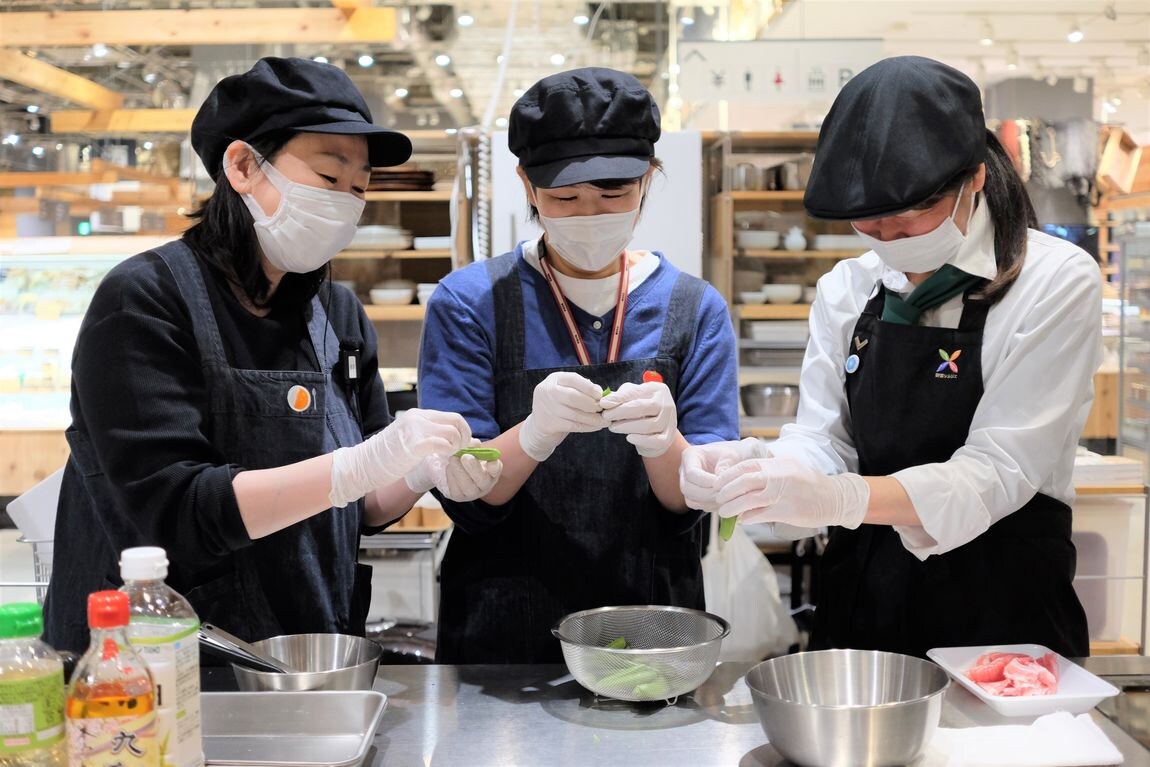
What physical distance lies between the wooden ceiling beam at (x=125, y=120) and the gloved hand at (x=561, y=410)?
4887 millimetres

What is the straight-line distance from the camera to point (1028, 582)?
184 cm

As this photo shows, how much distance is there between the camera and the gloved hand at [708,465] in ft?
5.55

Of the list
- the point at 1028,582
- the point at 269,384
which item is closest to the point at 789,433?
the point at 1028,582

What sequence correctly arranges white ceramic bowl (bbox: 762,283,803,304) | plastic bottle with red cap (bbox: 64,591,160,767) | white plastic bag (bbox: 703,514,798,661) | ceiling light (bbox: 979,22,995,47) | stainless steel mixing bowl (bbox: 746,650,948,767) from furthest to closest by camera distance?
ceiling light (bbox: 979,22,995,47) → white ceramic bowl (bbox: 762,283,803,304) → white plastic bag (bbox: 703,514,798,661) → stainless steel mixing bowl (bbox: 746,650,948,767) → plastic bottle with red cap (bbox: 64,591,160,767)

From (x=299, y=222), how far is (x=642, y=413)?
27.8 inches

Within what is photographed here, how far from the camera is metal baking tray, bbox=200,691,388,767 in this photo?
142 centimetres

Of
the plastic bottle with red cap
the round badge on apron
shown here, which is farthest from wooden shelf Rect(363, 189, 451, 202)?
the plastic bottle with red cap

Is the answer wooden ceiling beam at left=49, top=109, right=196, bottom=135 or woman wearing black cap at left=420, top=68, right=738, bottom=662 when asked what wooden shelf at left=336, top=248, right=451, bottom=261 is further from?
woman wearing black cap at left=420, top=68, right=738, bottom=662

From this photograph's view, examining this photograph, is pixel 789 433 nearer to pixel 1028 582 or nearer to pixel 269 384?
pixel 1028 582

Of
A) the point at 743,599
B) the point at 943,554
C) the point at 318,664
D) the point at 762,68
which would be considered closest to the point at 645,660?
the point at 318,664

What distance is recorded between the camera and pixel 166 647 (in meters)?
1.14

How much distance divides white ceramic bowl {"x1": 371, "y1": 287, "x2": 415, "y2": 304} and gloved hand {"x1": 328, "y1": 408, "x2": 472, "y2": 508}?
3706 millimetres

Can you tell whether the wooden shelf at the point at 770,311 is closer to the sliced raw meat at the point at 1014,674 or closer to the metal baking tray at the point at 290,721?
the sliced raw meat at the point at 1014,674

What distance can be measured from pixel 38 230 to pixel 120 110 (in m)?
0.86
